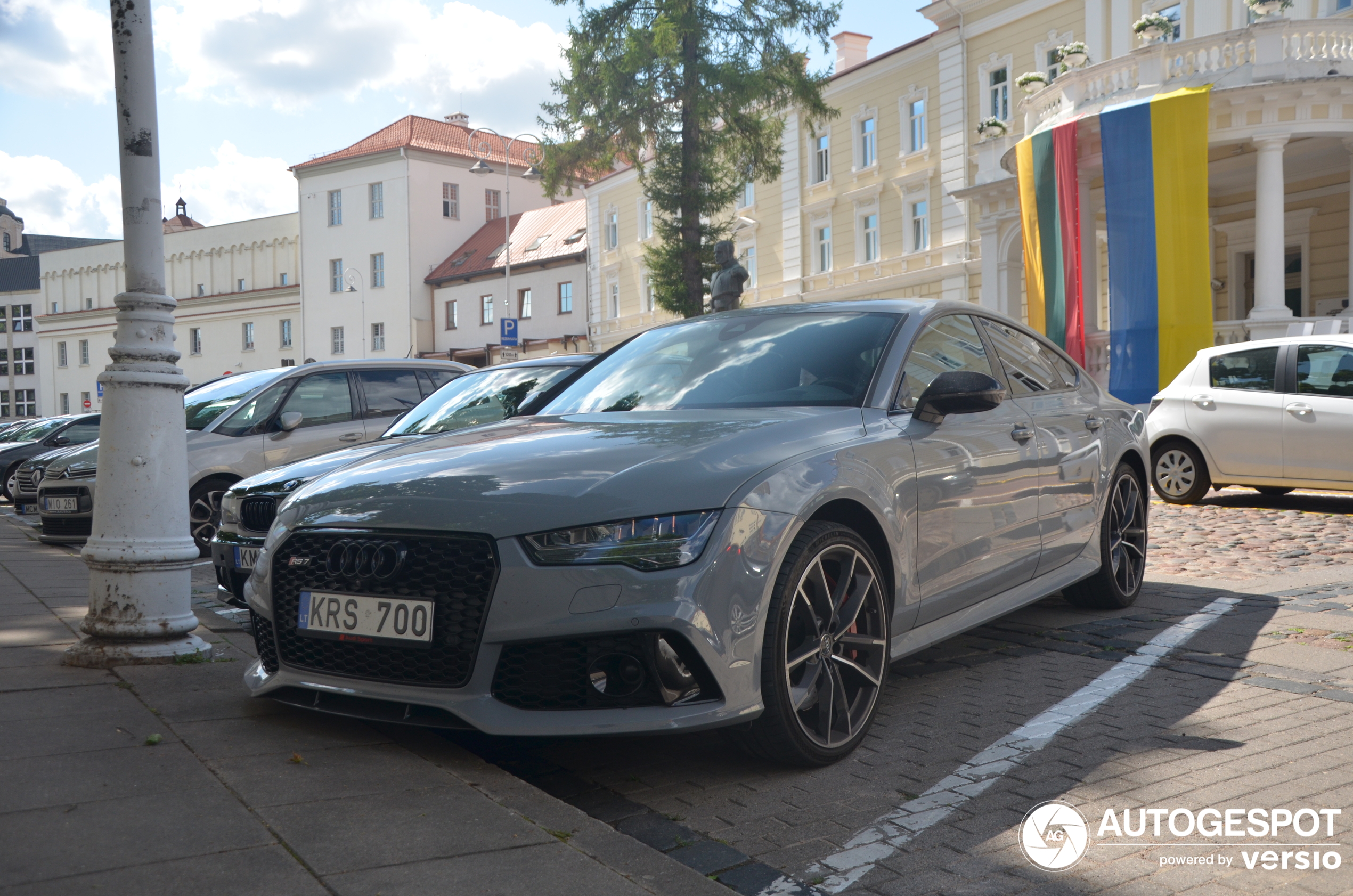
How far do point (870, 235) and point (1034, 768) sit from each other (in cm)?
3188

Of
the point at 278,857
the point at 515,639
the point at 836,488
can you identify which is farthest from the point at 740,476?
the point at 278,857

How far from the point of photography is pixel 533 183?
63844mm

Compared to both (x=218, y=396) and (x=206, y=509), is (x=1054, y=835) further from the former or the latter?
(x=218, y=396)

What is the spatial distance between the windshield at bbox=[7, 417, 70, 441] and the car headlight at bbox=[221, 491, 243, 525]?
62.5 feet

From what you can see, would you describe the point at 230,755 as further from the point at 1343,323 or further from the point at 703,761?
the point at 1343,323

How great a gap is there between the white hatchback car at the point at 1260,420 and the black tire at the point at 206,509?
345 inches

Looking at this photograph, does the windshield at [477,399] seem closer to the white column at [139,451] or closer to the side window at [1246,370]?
the white column at [139,451]

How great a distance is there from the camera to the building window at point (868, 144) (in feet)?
113

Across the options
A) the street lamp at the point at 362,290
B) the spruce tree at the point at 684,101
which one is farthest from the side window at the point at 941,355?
the street lamp at the point at 362,290

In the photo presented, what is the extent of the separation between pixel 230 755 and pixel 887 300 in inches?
122

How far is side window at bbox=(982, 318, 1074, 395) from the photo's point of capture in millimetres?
5500

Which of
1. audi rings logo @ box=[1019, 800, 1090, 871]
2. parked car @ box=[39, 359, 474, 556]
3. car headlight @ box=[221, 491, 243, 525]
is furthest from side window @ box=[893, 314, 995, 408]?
parked car @ box=[39, 359, 474, 556]

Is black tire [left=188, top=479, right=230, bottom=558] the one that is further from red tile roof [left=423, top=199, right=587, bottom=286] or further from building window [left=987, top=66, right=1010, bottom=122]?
red tile roof [left=423, top=199, right=587, bottom=286]

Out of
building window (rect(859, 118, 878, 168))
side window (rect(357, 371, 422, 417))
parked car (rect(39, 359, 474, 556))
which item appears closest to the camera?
parked car (rect(39, 359, 474, 556))
